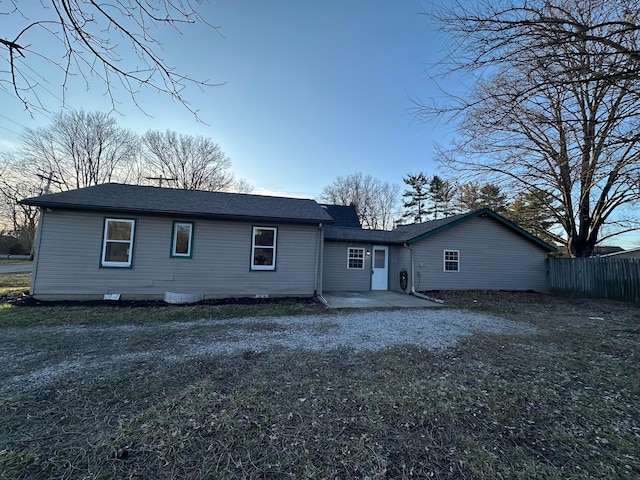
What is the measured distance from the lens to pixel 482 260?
13.1m

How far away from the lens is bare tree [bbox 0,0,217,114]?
2287mm

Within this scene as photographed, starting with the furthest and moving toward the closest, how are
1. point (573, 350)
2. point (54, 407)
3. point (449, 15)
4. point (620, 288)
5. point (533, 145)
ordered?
point (533, 145)
point (620, 288)
point (573, 350)
point (449, 15)
point (54, 407)

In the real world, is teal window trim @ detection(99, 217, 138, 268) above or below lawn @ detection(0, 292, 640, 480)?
above

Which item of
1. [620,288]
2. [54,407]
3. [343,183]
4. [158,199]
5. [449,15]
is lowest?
[54,407]

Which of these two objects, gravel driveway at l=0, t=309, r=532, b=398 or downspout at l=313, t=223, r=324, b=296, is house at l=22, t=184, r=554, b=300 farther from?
gravel driveway at l=0, t=309, r=532, b=398

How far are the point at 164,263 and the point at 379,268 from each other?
9257 mm

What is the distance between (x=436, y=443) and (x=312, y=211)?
9202mm

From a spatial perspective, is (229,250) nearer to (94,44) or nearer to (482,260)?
(94,44)

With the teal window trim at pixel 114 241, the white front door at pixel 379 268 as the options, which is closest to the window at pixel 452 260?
the white front door at pixel 379 268

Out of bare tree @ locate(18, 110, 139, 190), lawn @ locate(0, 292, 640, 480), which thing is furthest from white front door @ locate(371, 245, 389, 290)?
bare tree @ locate(18, 110, 139, 190)

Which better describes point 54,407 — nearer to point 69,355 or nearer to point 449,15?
point 69,355

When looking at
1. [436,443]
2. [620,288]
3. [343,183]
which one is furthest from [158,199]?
[343,183]

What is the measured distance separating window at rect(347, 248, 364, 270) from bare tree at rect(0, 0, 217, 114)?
10444 millimetres

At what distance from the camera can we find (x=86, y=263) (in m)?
8.51
